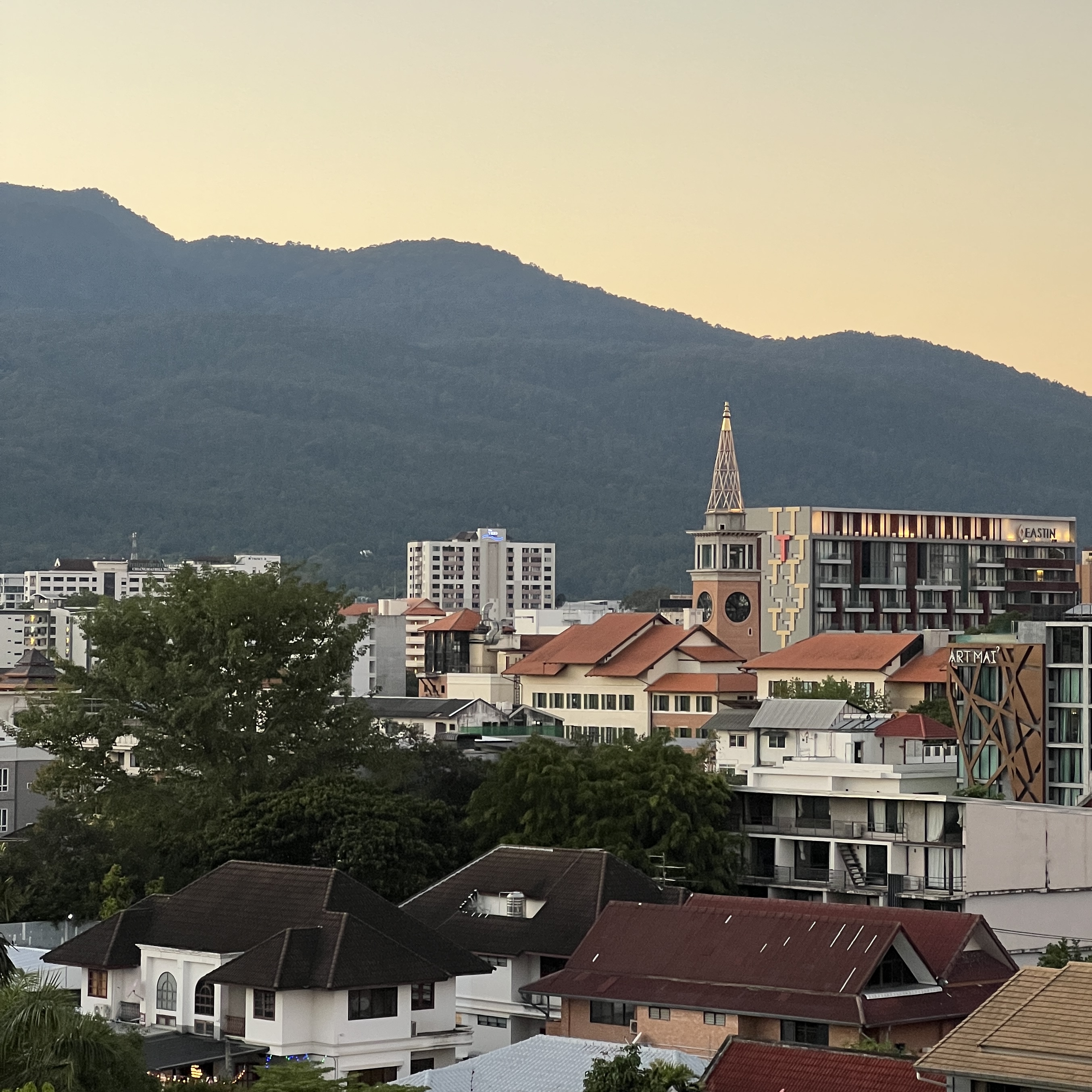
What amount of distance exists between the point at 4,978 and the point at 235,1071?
9.68m

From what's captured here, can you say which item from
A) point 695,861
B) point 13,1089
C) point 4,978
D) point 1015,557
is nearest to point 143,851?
point 695,861

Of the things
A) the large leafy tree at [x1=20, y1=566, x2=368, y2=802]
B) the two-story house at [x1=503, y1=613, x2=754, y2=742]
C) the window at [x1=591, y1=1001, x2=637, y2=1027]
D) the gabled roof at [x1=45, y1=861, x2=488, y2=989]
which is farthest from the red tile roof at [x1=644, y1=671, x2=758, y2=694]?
the window at [x1=591, y1=1001, x2=637, y2=1027]

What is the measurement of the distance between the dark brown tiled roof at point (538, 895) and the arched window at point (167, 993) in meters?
7.35

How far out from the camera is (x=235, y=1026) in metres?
42.5

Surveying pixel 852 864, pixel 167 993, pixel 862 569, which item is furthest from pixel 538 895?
pixel 862 569

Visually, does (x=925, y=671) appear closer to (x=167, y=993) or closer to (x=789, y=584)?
(x=789, y=584)

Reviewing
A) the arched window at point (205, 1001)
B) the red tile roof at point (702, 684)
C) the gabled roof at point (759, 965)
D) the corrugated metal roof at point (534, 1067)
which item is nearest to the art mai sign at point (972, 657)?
the red tile roof at point (702, 684)

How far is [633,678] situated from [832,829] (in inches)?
1485

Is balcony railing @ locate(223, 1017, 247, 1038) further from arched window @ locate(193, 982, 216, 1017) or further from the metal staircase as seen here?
the metal staircase

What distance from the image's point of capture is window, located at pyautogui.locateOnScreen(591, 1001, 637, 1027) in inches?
1741

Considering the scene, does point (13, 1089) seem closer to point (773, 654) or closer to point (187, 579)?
point (187, 579)

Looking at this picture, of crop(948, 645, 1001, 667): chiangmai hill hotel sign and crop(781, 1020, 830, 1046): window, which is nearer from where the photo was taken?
crop(781, 1020, 830, 1046): window

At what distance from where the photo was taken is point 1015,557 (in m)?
153

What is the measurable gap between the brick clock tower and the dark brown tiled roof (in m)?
74.9
